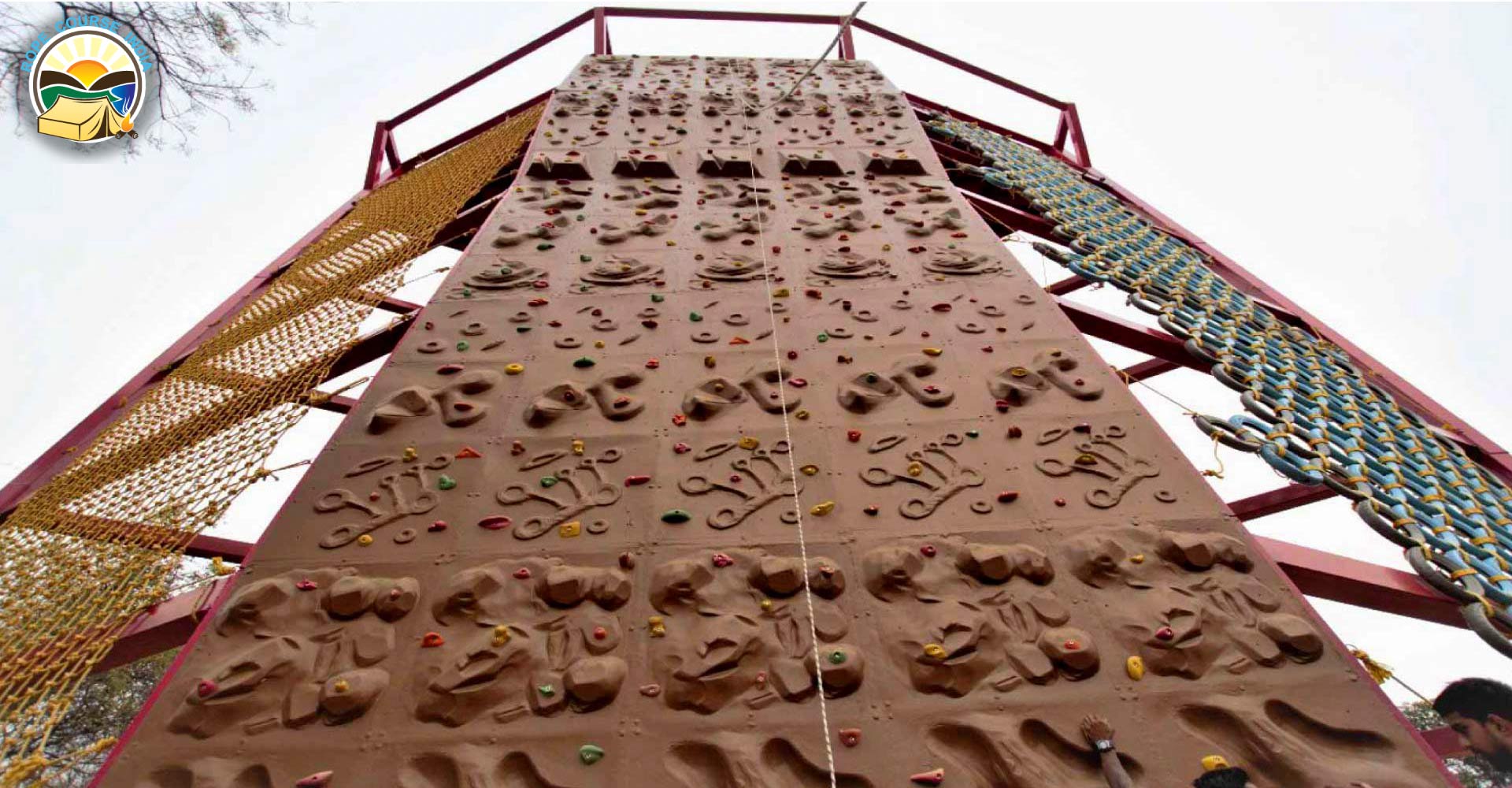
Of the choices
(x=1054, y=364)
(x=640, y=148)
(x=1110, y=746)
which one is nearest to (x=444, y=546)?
(x=1110, y=746)

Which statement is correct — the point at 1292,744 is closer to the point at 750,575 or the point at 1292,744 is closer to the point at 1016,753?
→ the point at 1016,753

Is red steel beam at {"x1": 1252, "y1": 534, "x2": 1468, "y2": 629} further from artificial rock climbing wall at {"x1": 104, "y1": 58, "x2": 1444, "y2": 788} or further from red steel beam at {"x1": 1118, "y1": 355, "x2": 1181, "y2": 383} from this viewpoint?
red steel beam at {"x1": 1118, "y1": 355, "x2": 1181, "y2": 383}

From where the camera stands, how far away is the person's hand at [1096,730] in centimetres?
164

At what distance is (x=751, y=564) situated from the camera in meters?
2.07

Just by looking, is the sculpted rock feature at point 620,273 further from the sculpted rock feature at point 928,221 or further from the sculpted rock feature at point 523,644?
the sculpted rock feature at point 523,644

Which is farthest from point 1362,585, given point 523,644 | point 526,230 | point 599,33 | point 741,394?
point 599,33

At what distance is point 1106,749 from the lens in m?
1.62

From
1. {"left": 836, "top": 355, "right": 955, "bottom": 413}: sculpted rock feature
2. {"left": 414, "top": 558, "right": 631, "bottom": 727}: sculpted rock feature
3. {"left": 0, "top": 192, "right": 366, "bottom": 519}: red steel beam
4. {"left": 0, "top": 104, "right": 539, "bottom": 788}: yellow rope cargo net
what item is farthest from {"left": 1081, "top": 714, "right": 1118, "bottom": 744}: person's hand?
{"left": 0, "top": 192, "right": 366, "bottom": 519}: red steel beam

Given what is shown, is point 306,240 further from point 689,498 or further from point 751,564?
Result: point 751,564

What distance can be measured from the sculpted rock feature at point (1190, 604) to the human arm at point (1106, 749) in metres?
0.22

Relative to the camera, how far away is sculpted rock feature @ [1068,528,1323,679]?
1809 millimetres

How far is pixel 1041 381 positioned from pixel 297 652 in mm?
2194

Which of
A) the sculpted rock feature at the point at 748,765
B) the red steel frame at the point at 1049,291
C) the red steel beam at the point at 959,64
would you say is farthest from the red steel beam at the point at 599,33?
the sculpted rock feature at the point at 748,765

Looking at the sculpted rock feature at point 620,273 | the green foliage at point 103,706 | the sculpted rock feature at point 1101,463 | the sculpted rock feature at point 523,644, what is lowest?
the green foliage at point 103,706
